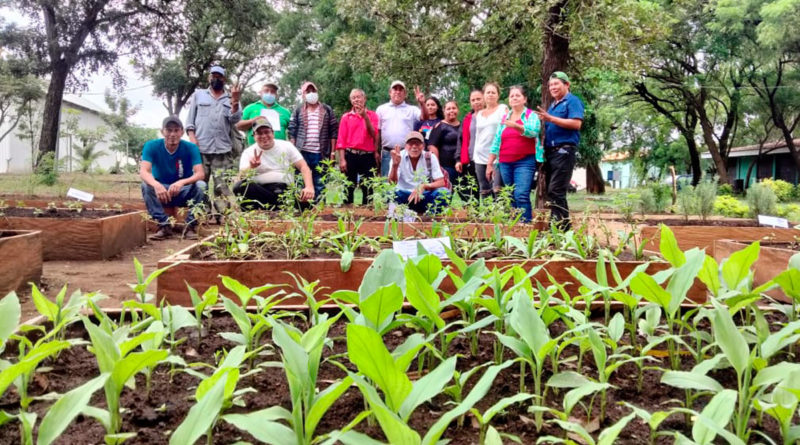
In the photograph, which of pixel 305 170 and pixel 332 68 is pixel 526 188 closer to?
pixel 305 170

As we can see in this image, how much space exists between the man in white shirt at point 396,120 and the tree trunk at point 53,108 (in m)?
10.7

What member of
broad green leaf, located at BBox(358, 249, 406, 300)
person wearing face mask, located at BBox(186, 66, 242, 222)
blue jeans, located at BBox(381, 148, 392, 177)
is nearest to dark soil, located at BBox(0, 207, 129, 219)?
person wearing face mask, located at BBox(186, 66, 242, 222)

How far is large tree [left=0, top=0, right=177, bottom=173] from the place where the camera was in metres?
13.8

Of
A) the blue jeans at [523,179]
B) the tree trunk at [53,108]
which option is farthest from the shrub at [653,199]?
the tree trunk at [53,108]

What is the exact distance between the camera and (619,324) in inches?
62.8

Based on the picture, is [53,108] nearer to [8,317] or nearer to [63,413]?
[8,317]

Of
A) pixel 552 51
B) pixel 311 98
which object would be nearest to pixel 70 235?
pixel 311 98

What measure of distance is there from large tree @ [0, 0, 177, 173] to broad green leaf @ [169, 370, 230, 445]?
1479 centimetres

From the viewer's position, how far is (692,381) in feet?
4.03

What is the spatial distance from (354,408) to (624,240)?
2.27m

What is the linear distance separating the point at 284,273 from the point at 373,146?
3834 mm

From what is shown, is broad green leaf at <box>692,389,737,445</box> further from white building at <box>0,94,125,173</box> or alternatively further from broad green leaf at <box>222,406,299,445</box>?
white building at <box>0,94,125,173</box>

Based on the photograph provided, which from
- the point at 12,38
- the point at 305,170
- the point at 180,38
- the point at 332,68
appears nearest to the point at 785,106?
the point at 332,68

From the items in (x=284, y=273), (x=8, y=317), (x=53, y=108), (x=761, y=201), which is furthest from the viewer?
(x=53, y=108)
